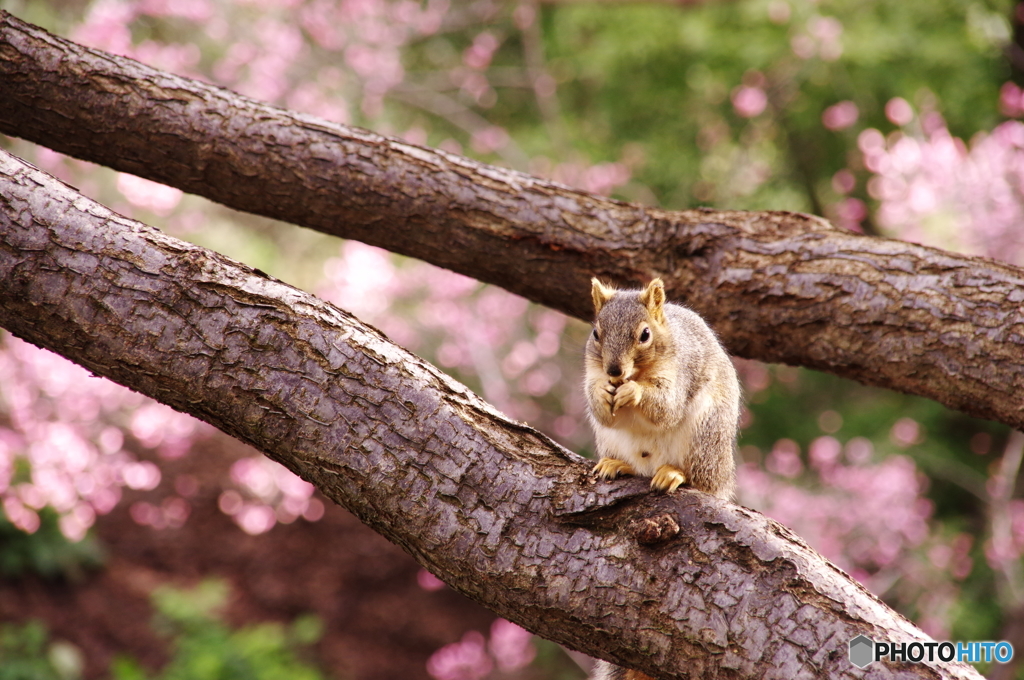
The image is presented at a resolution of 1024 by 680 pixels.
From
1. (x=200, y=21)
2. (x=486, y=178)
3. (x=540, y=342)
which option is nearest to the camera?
(x=486, y=178)

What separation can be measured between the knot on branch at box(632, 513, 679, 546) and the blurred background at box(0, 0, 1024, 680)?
3374 mm

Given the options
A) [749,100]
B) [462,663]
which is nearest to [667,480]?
[462,663]

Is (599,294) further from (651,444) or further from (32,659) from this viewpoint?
(32,659)

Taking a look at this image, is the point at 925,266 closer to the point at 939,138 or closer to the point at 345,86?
the point at 939,138

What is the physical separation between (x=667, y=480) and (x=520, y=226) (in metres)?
1.20

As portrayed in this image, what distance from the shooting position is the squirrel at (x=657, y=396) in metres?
2.44

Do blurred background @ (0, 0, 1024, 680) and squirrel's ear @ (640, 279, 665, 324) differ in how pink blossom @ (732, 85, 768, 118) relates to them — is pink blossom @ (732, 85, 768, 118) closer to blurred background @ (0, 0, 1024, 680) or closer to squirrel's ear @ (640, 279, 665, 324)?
blurred background @ (0, 0, 1024, 680)

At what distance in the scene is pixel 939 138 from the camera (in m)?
5.41

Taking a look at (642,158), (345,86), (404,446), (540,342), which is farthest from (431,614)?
(404,446)

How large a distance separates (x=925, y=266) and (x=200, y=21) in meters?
6.45

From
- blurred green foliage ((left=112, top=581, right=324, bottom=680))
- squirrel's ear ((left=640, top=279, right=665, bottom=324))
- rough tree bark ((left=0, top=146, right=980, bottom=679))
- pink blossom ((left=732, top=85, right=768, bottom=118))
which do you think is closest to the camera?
rough tree bark ((left=0, top=146, right=980, bottom=679))

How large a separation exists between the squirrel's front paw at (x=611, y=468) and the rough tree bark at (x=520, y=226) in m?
0.83

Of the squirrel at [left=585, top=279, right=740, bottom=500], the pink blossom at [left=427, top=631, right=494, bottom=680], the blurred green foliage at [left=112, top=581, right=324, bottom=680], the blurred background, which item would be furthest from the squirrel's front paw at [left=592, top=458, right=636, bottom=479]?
the pink blossom at [left=427, top=631, right=494, bottom=680]

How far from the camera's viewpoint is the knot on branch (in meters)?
1.96
